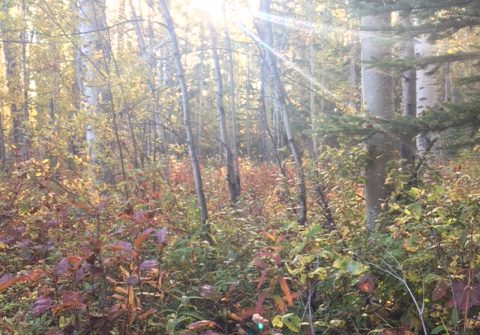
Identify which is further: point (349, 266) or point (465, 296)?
point (349, 266)

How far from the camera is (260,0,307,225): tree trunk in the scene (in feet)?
15.4

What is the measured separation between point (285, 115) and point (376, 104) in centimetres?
115

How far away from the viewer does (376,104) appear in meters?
4.35

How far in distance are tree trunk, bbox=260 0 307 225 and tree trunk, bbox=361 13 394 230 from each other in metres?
0.69

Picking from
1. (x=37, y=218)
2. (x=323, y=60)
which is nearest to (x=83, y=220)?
(x=37, y=218)

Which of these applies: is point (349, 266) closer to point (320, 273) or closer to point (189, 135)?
point (320, 273)

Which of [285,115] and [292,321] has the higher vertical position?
[285,115]

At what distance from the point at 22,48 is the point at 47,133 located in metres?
9.07

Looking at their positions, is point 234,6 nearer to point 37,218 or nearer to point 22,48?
point 37,218

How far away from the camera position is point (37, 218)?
4.32 m

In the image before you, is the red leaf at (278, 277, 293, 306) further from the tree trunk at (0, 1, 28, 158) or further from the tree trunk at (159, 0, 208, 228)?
the tree trunk at (0, 1, 28, 158)

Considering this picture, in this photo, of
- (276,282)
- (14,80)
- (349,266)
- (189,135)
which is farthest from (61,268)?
(14,80)

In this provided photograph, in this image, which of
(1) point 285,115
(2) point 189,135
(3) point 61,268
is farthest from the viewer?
(1) point 285,115

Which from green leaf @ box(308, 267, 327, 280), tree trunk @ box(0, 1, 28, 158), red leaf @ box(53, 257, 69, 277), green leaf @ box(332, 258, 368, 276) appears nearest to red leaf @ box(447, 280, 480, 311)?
green leaf @ box(332, 258, 368, 276)
